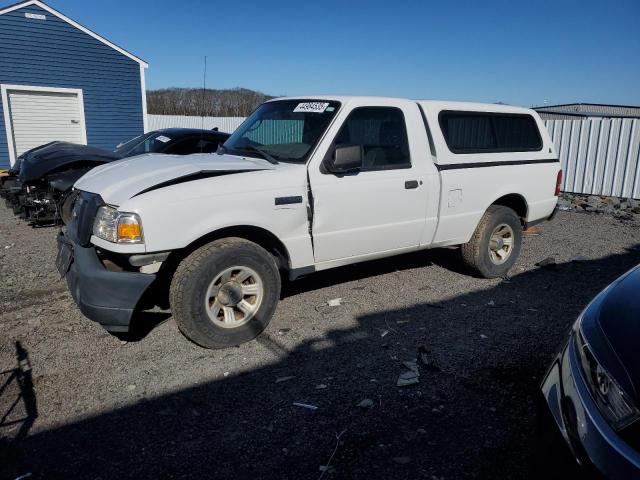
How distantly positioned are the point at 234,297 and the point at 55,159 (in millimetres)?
5484

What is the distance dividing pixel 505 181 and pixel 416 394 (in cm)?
324

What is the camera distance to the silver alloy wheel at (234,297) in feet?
12.7

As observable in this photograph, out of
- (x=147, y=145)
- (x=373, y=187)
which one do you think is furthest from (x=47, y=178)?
(x=373, y=187)

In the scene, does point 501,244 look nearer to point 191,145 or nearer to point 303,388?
point 303,388

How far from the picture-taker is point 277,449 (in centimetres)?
279

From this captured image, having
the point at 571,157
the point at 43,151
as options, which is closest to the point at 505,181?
the point at 43,151

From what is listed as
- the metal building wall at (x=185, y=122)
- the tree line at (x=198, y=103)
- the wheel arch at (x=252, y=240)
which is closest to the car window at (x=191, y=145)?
the wheel arch at (x=252, y=240)

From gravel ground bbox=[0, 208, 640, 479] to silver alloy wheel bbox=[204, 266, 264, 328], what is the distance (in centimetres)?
27

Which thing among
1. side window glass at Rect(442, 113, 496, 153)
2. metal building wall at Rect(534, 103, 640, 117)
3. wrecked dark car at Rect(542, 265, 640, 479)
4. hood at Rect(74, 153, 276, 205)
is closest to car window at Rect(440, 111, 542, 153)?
side window glass at Rect(442, 113, 496, 153)

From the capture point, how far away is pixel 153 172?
3.87 m

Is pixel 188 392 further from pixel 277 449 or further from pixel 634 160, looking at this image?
pixel 634 160

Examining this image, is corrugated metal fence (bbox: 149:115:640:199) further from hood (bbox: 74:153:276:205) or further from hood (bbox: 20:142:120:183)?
hood (bbox: 20:142:120:183)

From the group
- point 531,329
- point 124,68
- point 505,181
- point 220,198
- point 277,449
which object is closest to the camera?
point 277,449

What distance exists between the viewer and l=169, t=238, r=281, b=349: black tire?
369 cm
